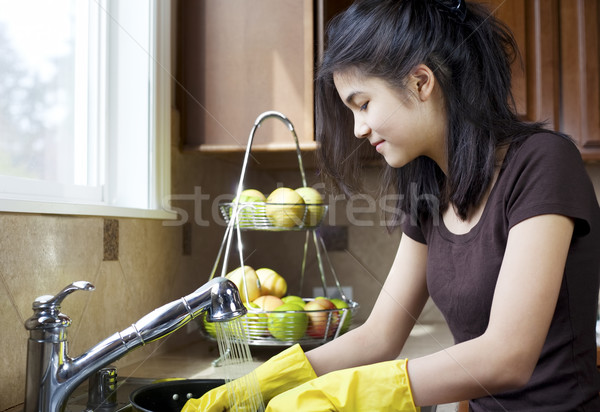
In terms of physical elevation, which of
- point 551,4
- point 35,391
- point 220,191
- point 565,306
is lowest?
point 35,391

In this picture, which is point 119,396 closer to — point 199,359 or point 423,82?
point 199,359

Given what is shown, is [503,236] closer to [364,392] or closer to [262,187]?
[364,392]

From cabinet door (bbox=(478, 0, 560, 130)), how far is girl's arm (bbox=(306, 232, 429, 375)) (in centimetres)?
80

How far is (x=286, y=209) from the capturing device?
4.52 feet

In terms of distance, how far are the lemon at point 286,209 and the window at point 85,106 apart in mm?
283

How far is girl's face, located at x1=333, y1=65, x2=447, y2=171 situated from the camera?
93 centimetres

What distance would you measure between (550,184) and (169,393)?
647mm

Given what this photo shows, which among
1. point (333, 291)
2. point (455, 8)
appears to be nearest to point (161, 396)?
point (455, 8)

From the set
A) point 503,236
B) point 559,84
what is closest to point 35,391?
point 503,236

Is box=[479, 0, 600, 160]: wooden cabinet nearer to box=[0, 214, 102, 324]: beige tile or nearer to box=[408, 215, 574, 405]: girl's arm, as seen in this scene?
box=[408, 215, 574, 405]: girl's arm

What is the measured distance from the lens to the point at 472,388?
0.78 m

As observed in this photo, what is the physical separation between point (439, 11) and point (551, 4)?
922mm

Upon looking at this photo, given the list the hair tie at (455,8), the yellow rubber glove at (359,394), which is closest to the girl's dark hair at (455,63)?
the hair tie at (455,8)

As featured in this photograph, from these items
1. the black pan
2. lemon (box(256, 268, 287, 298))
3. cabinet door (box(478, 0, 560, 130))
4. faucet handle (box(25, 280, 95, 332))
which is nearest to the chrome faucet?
faucet handle (box(25, 280, 95, 332))
